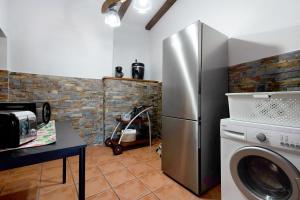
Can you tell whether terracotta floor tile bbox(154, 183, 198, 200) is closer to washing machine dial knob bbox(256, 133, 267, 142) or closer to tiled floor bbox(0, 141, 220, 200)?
tiled floor bbox(0, 141, 220, 200)

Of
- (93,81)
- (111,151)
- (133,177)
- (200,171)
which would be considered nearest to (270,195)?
(200,171)

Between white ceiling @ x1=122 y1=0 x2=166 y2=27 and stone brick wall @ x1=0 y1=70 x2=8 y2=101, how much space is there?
2.36 metres

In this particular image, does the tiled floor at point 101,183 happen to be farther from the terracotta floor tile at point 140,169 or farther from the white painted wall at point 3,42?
the white painted wall at point 3,42

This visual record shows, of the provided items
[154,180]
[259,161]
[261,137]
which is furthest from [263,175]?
[154,180]

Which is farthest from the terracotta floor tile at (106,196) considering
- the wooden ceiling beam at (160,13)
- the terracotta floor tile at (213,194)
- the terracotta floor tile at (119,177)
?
the wooden ceiling beam at (160,13)

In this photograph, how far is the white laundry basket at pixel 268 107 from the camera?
0.90 m

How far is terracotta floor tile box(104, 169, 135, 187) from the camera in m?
1.61

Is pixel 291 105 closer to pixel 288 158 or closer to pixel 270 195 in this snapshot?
pixel 288 158

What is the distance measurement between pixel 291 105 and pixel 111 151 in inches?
93.8

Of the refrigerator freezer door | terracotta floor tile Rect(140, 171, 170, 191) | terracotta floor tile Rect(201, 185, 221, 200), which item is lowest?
terracotta floor tile Rect(201, 185, 221, 200)

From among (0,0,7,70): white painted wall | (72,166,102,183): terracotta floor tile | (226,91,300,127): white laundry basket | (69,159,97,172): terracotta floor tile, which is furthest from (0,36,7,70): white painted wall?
(226,91,300,127): white laundry basket

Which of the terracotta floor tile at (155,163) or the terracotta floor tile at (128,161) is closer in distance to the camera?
the terracotta floor tile at (155,163)

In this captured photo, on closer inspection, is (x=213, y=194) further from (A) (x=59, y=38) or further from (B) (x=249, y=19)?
(A) (x=59, y=38)

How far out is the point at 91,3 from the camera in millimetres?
2725
